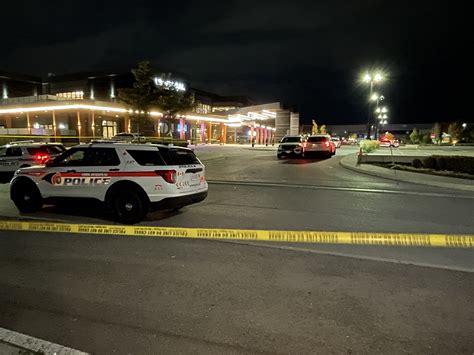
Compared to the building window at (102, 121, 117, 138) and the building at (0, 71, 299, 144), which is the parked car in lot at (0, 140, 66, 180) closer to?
the building at (0, 71, 299, 144)

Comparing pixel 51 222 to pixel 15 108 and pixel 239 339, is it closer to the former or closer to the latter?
pixel 239 339

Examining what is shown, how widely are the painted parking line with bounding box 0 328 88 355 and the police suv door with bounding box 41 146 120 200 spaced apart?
14.9ft

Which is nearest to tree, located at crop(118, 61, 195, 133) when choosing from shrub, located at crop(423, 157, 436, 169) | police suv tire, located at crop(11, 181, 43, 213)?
shrub, located at crop(423, 157, 436, 169)

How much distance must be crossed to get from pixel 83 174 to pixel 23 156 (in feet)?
27.5

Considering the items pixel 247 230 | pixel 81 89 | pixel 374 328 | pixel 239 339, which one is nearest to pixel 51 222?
pixel 247 230

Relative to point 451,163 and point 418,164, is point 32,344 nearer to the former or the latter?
point 451,163

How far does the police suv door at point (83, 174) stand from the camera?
7656 millimetres

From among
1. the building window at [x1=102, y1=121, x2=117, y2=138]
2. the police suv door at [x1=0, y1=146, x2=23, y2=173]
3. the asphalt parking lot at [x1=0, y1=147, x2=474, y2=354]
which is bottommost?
the asphalt parking lot at [x1=0, y1=147, x2=474, y2=354]

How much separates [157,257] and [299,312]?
2.60 meters

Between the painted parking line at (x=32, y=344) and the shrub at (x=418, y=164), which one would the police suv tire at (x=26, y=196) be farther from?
the shrub at (x=418, y=164)

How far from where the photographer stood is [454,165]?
56.5 ft

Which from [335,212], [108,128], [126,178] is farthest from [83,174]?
[108,128]

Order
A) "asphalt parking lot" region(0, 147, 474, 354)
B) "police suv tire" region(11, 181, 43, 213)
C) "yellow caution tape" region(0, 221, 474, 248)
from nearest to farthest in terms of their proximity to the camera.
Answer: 1. "asphalt parking lot" region(0, 147, 474, 354)
2. "yellow caution tape" region(0, 221, 474, 248)
3. "police suv tire" region(11, 181, 43, 213)

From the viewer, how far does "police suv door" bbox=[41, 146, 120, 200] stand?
7.66 meters
